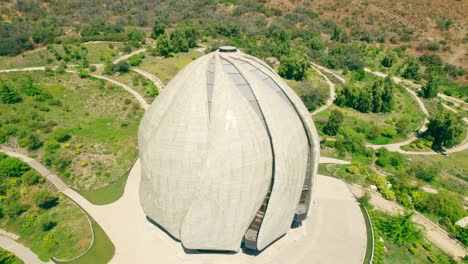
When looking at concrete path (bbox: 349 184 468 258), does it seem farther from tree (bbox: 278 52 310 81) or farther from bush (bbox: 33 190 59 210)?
tree (bbox: 278 52 310 81)

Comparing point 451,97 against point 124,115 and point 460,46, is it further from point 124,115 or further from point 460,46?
point 124,115

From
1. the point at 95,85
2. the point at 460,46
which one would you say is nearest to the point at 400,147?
the point at 95,85

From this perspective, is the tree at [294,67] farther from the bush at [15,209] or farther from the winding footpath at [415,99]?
the bush at [15,209]

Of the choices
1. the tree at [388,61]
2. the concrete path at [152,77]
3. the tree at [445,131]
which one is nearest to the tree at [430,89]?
the tree at [388,61]

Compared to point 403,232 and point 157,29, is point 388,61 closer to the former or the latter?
point 403,232


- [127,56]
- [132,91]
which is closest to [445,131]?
[132,91]

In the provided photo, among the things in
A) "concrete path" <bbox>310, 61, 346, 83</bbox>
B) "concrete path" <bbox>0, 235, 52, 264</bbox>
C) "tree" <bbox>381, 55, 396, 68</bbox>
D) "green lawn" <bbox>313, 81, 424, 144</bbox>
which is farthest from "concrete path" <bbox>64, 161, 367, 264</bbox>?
"tree" <bbox>381, 55, 396, 68</bbox>
